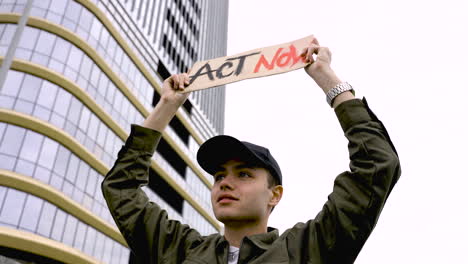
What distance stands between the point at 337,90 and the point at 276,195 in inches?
28.2

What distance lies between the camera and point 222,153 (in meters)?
2.44

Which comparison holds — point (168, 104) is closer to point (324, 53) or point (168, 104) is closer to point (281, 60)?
point (281, 60)

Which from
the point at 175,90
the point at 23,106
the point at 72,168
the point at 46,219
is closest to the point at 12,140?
the point at 23,106

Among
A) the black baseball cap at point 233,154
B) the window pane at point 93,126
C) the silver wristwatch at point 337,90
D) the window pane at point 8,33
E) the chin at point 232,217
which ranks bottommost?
the chin at point 232,217

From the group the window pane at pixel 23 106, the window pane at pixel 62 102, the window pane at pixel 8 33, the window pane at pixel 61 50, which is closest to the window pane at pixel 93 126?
the window pane at pixel 62 102

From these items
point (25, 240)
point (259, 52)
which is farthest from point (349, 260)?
point (25, 240)

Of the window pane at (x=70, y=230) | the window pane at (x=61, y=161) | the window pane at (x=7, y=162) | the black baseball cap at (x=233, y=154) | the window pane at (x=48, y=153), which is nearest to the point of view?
the black baseball cap at (x=233, y=154)

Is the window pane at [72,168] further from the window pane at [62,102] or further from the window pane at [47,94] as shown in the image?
the window pane at [47,94]

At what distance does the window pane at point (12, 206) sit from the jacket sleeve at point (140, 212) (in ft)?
59.9

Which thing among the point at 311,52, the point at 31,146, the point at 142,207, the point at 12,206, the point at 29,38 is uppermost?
the point at 29,38

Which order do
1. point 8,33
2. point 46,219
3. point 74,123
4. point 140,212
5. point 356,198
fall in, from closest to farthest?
point 356,198 < point 140,212 < point 46,219 < point 74,123 < point 8,33

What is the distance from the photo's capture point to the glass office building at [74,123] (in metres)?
19.0

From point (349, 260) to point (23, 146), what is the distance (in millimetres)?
20821

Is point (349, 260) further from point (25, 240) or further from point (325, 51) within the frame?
point (25, 240)
